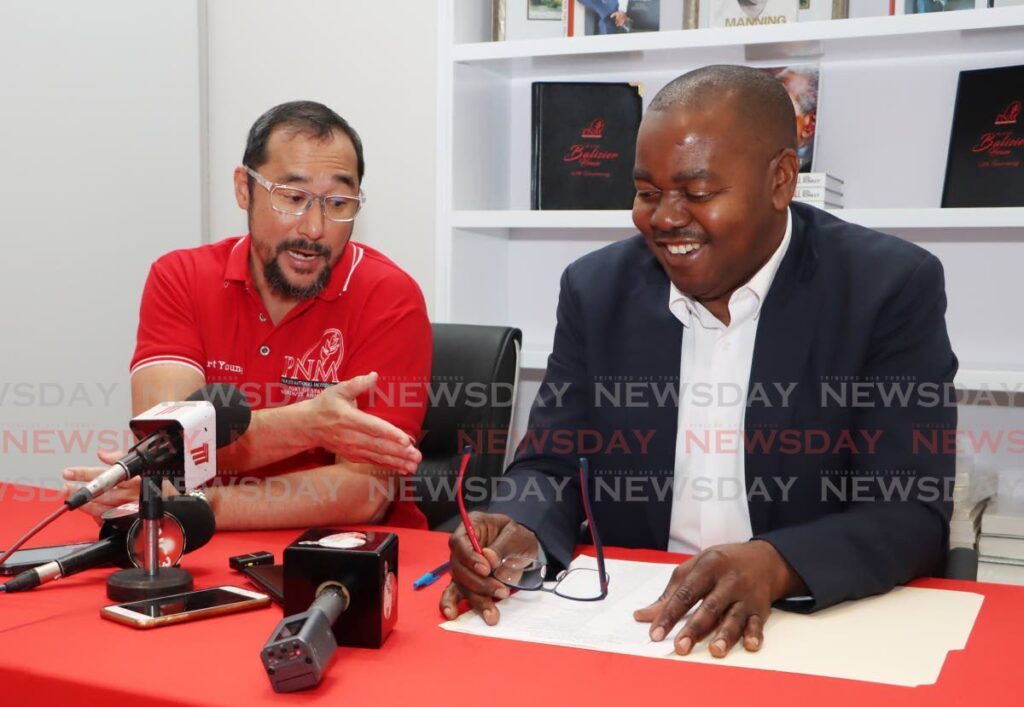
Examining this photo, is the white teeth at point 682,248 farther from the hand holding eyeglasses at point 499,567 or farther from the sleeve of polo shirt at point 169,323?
the sleeve of polo shirt at point 169,323

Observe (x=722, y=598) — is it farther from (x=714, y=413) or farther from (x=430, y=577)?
(x=714, y=413)

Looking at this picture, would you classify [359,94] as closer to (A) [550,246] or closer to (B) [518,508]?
(A) [550,246]

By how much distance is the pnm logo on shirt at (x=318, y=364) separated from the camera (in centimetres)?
197

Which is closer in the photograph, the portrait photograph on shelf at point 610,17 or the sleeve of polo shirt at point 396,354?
the sleeve of polo shirt at point 396,354

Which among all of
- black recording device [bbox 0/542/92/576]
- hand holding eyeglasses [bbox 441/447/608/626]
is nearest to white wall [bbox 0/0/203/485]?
black recording device [bbox 0/542/92/576]

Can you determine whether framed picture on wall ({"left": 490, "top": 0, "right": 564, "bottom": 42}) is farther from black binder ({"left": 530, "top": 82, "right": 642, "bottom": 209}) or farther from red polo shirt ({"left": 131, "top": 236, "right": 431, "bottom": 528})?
red polo shirt ({"left": 131, "top": 236, "right": 431, "bottom": 528})

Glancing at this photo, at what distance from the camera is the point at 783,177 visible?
1541 millimetres

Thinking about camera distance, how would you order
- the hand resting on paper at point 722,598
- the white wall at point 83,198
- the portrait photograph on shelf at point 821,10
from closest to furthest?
the hand resting on paper at point 722,598, the portrait photograph on shelf at point 821,10, the white wall at point 83,198

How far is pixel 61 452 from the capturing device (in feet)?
9.50

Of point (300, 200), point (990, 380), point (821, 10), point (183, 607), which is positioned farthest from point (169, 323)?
point (990, 380)

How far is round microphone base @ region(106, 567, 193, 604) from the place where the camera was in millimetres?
1226

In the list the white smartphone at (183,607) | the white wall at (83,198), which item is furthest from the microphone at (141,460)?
the white wall at (83,198)

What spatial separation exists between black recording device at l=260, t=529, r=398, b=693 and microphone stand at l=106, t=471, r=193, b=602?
20cm

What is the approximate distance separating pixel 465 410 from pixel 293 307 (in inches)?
15.8
